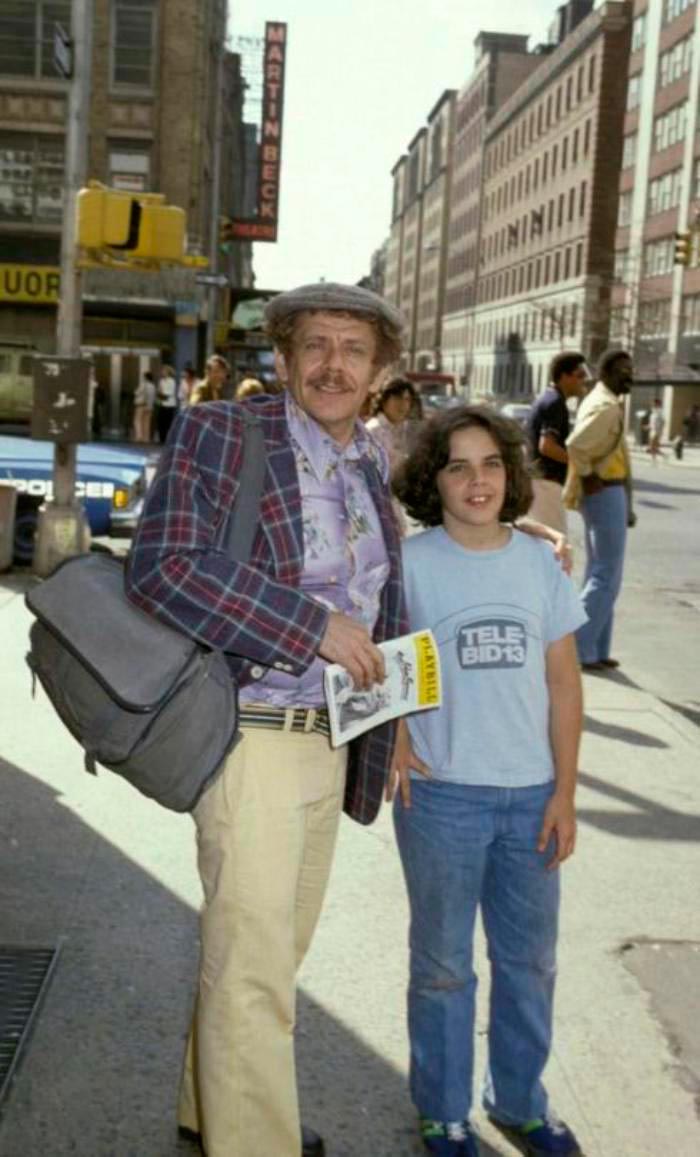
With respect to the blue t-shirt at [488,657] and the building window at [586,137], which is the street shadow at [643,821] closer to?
the blue t-shirt at [488,657]

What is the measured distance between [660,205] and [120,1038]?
72343mm

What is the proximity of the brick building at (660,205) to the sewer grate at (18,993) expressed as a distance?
6289 cm

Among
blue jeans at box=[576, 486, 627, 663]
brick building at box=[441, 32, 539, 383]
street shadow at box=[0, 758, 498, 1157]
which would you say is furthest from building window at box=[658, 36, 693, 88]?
street shadow at box=[0, 758, 498, 1157]

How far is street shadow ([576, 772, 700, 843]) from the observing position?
5.61 m

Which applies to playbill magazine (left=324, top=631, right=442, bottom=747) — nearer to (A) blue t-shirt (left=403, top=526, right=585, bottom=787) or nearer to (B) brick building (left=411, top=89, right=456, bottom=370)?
(A) blue t-shirt (left=403, top=526, right=585, bottom=787)

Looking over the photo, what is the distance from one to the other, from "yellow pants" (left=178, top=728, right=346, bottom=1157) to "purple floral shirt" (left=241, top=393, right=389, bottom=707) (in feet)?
0.33

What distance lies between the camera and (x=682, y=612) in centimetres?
1216

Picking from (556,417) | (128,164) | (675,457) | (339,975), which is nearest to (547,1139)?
(339,975)

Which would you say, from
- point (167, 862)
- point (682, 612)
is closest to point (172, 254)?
point (682, 612)

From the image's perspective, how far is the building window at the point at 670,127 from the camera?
6800cm

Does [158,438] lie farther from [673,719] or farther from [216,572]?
[216,572]

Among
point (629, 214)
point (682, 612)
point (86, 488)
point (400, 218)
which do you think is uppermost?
point (400, 218)

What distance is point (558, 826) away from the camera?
3051 millimetres

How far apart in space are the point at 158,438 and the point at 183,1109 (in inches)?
1079
